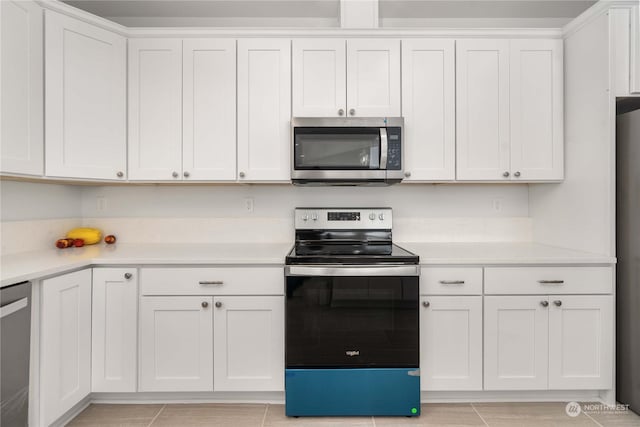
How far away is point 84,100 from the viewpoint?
7.11 ft

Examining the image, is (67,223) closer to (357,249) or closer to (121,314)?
(121,314)

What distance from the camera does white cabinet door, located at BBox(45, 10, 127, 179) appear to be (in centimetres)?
205

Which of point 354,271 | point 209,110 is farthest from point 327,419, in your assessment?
point 209,110

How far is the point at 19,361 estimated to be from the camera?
1.56 meters

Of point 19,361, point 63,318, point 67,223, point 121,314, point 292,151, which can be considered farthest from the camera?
point 67,223

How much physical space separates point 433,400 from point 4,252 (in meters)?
2.65

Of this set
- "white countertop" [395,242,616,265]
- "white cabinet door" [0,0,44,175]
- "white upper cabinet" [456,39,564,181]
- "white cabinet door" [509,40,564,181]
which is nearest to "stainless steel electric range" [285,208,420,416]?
"white countertop" [395,242,616,265]

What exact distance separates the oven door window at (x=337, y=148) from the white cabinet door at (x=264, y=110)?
115 millimetres

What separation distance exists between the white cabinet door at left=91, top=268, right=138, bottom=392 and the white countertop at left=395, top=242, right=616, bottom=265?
169 cm

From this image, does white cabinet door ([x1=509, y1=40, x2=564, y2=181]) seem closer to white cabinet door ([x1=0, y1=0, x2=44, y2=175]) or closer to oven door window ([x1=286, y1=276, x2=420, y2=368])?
oven door window ([x1=286, y1=276, x2=420, y2=368])

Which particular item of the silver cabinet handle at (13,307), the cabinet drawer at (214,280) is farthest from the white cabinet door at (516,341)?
the silver cabinet handle at (13,307)

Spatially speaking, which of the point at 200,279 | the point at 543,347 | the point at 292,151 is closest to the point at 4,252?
the point at 200,279

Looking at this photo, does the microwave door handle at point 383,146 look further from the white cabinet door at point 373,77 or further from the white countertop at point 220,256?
the white countertop at point 220,256

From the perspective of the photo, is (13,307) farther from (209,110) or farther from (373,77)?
(373,77)
